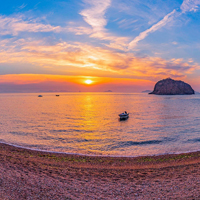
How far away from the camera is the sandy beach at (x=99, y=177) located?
28.8 ft

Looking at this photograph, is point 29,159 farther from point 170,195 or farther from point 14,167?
point 170,195

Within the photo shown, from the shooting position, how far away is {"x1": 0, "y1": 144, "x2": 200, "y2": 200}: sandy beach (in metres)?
8.77

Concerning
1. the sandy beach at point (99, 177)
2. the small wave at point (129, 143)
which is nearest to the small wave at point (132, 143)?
the small wave at point (129, 143)

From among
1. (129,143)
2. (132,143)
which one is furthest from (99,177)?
(132,143)

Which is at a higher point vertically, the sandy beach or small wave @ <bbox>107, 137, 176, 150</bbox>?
the sandy beach

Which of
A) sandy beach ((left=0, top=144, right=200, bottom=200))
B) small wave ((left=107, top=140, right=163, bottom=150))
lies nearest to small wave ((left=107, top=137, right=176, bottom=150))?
small wave ((left=107, top=140, right=163, bottom=150))

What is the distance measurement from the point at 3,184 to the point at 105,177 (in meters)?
6.31

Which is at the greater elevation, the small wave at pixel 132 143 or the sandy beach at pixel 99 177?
the sandy beach at pixel 99 177

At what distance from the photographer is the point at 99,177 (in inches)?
454

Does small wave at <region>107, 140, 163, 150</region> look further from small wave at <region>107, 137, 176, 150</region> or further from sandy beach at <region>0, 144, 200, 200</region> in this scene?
sandy beach at <region>0, 144, 200, 200</region>

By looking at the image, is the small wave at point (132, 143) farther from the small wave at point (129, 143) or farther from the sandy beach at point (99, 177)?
the sandy beach at point (99, 177)

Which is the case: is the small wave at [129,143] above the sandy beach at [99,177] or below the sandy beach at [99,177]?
below

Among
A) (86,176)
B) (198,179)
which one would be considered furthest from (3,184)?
(198,179)

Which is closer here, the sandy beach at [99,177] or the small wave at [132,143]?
the sandy beach at [99,177]
